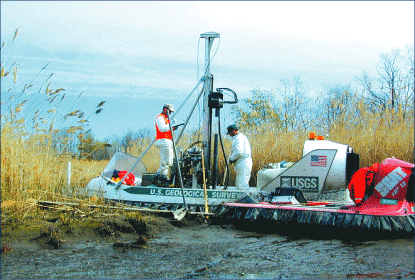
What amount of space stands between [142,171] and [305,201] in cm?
466

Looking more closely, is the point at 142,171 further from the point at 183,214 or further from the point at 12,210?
the point at 12,210

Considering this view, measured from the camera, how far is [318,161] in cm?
941

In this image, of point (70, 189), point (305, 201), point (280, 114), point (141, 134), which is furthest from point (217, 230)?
point (141, 134)

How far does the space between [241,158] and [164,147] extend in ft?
5.23

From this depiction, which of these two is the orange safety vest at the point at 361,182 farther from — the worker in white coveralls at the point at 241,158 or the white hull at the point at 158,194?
the worker in white coveralls at the point at 241,158

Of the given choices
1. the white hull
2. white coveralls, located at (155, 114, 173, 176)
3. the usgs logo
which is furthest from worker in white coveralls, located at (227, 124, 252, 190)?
white coveralls, located at (155, 114, 173, 176)

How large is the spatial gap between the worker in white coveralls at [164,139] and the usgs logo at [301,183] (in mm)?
2418

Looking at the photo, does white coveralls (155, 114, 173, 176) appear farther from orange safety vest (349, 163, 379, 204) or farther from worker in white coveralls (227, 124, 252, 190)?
orange safety vest (349, 163, 379, 204)

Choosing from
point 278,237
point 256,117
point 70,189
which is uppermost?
point 256,117

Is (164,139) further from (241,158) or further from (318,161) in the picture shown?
(318,161)

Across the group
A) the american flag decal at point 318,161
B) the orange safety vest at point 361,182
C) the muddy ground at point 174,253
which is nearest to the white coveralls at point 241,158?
the american flag decal at point 318,161

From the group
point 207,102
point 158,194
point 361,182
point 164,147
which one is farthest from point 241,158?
point 361,182

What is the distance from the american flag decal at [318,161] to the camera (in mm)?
9367

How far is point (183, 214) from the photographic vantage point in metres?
8.61
